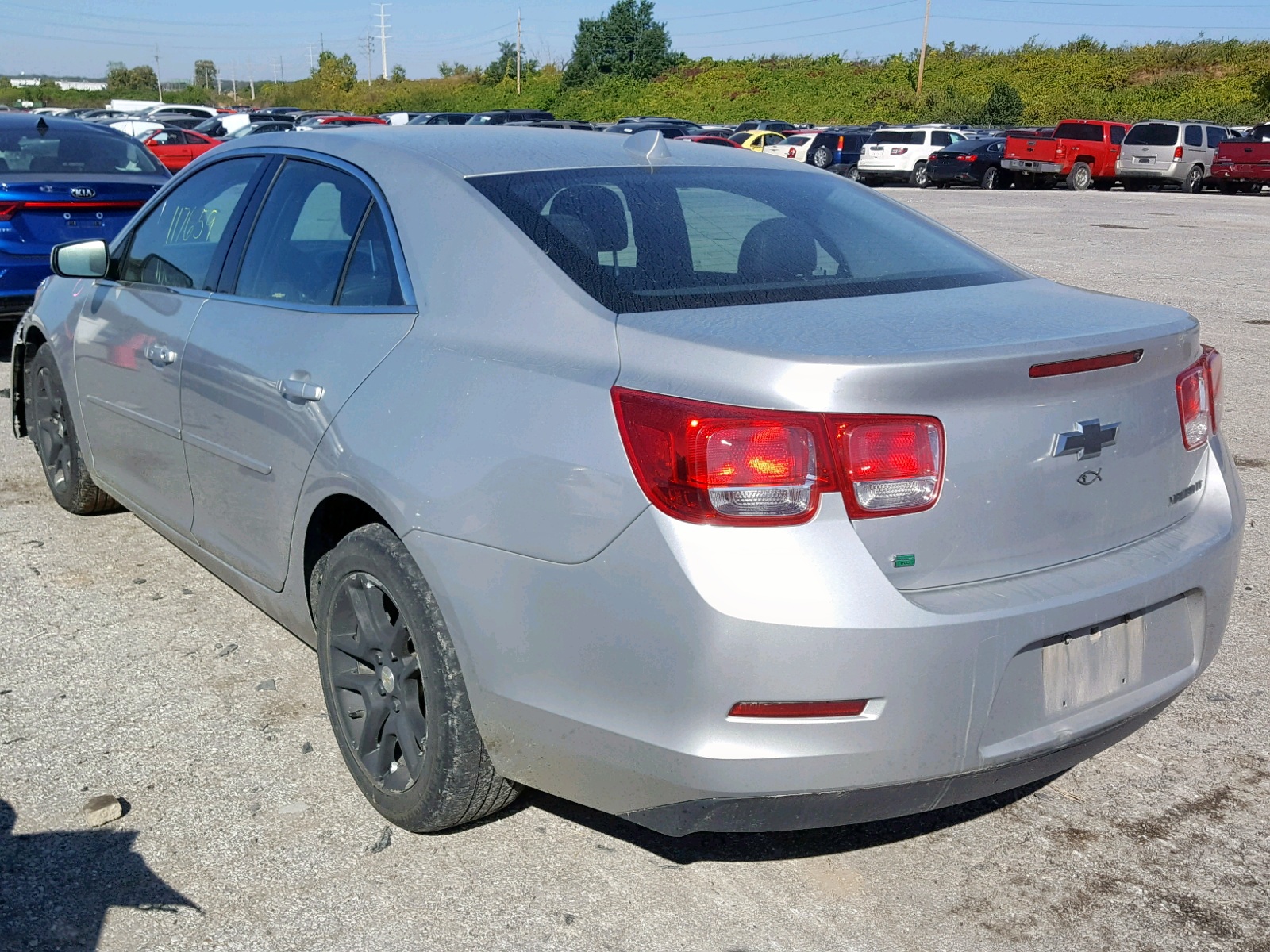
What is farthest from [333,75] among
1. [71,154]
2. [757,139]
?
[71,154]

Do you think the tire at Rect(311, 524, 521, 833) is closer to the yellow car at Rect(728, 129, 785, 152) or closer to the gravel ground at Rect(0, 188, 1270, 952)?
the gravel ground at Rect(0, 188, 1270, 952)

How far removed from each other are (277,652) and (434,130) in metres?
1.69

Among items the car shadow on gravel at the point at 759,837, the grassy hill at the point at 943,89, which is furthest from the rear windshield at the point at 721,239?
the grassy hill at the point at 943,89

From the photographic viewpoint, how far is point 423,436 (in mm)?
2703

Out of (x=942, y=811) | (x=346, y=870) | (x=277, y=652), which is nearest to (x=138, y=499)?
(x=277, y=652)

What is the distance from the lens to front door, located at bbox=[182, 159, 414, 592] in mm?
3057

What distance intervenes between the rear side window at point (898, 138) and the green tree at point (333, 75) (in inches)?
2960

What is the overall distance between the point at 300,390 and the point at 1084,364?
1.82 meters

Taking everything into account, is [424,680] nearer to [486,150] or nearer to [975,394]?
[975,394]

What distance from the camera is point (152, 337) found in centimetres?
399

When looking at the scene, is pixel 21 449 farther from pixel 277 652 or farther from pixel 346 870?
pixel 346 870

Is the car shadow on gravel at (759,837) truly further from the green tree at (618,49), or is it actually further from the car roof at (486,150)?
the green tree at (618,49)

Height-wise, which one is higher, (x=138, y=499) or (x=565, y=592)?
(x=565, y=592)

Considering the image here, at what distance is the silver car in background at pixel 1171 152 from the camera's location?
3158cm
